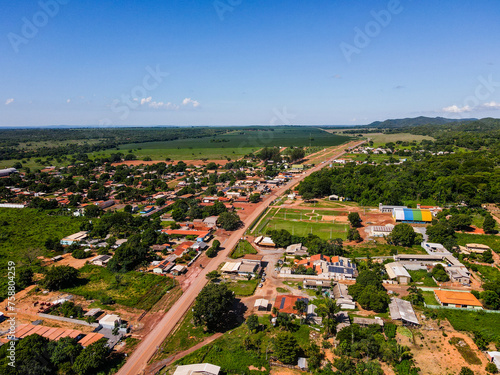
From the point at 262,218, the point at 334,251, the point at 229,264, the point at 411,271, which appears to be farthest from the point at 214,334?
the point at 262,218

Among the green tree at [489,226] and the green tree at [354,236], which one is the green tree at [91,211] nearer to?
the green tree at [354,236]

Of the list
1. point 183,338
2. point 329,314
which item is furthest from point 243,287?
point 329,314

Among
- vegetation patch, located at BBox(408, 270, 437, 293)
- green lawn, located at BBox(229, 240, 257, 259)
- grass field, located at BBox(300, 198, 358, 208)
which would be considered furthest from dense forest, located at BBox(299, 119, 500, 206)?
vegetation patch, located at BBox(408, 270, 437, 293)

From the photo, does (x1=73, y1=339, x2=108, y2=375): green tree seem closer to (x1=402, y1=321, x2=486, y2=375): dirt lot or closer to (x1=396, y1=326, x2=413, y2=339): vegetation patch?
(x1=402, y1=321, x2=486, y2=375): dirt lot

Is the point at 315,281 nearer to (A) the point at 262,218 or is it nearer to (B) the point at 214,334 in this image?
(B) the point at 214,334

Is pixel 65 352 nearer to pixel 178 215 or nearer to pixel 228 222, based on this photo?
pixel 228 222

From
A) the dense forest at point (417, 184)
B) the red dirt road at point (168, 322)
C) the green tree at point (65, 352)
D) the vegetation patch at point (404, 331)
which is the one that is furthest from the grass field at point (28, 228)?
the dense forest at point (417, 184)
